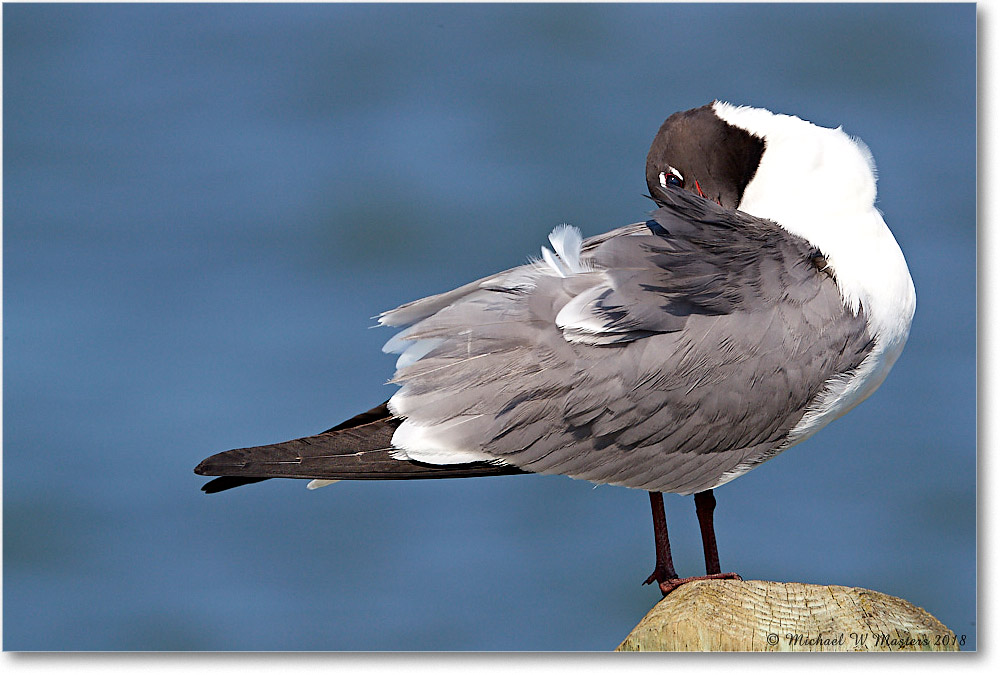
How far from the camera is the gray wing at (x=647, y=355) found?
308 cm

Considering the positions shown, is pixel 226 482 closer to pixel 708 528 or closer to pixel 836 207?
pixel 708 528

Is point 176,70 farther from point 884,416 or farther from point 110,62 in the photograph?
point 884,416

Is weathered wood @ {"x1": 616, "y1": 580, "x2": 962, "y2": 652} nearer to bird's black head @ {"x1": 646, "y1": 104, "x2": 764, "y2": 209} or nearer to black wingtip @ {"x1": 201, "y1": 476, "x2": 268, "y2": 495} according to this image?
black wingtip @ {"x1": 201, "y1": 476, "x2": 268, "y2": 495}

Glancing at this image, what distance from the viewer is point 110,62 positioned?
4.84 meters

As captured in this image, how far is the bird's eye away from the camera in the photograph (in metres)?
3.51

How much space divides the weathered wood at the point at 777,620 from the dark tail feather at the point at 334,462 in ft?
1.75

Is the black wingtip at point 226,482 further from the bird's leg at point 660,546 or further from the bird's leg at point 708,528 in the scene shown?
the bird's leg at point 708,528

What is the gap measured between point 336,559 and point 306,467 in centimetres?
219

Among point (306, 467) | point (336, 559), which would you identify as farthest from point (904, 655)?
point (336, 559)

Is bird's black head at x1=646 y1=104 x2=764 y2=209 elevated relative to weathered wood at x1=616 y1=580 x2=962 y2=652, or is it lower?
elevated

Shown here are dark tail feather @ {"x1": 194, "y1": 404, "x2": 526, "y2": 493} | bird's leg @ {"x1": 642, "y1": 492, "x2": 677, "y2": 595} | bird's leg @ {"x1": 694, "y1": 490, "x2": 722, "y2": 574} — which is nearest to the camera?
dark tail feather @ {"x1": 194, "y1": 404, "x2": 526, "y2": 493}

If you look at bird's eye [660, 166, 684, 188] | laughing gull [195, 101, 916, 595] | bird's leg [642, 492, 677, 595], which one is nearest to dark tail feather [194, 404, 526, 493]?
laughing gull [195, 101, 916, 595]

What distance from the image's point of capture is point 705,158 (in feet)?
11.4

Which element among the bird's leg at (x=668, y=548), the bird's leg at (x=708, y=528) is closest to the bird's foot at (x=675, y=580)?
the bird's leg at (x=668, y=548)
